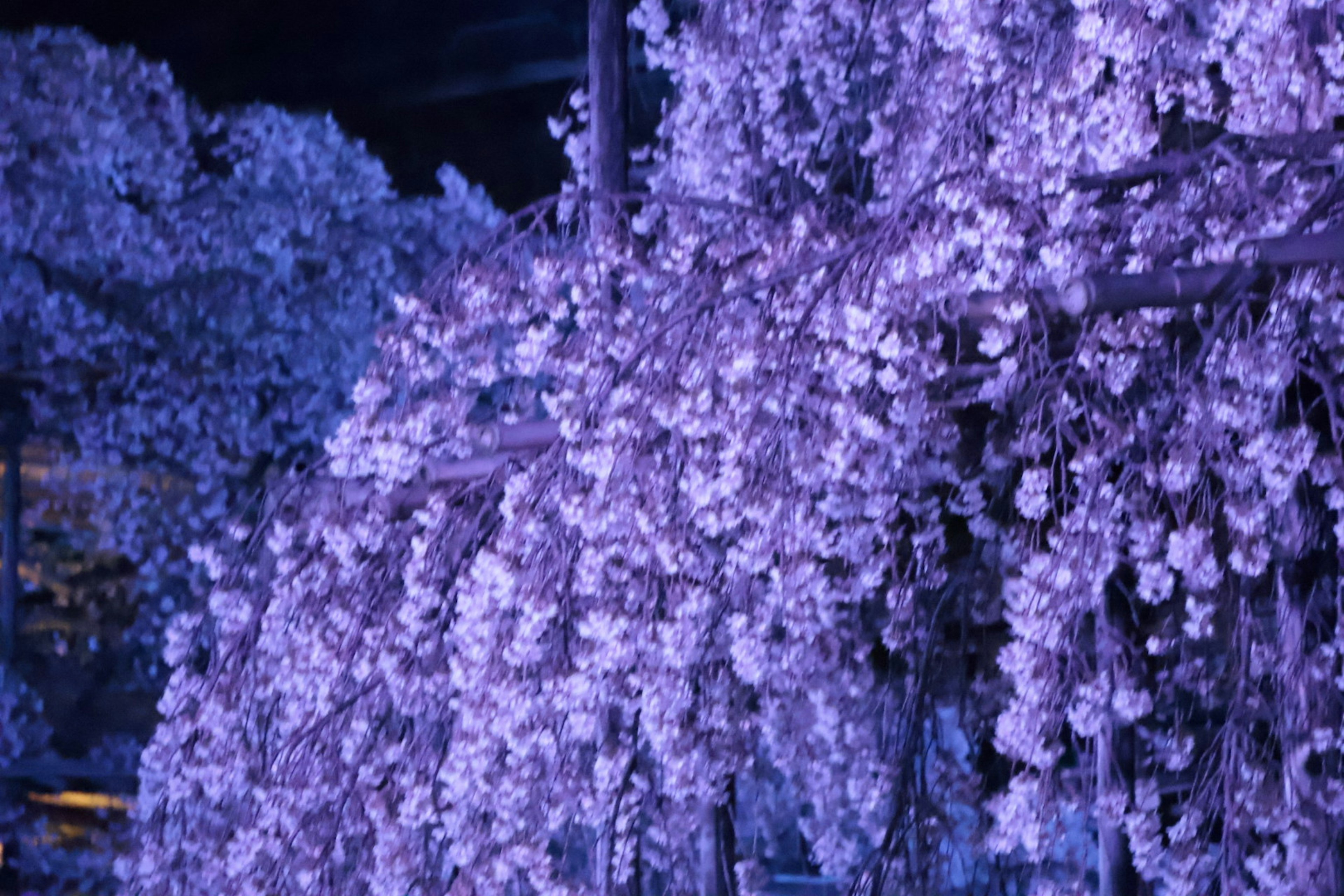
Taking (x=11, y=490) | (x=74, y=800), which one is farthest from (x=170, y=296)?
(x=74, y=800)

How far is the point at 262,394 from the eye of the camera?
7582 millimetres

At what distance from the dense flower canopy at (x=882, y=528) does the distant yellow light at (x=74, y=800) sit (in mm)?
4625

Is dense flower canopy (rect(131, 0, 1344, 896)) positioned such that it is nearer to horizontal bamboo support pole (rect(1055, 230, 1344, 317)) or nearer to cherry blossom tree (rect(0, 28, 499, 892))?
horizontal bamboo support pole (rect(1055, 230, 1344, 317))

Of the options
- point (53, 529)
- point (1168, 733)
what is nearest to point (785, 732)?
point (1168, 733)

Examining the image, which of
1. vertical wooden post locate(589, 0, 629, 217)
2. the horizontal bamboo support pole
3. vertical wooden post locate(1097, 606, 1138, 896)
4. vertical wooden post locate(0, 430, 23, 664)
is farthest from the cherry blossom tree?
the horizontal bamboo support pole

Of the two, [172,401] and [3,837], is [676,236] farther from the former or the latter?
[3,837]

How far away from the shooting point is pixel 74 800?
24.2 feet

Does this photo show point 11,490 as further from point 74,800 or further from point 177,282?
point 74,800

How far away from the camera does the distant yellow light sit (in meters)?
7.32

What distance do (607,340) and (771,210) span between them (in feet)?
3.79

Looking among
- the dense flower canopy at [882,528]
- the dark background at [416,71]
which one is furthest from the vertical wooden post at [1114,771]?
the dark background at [416,71]

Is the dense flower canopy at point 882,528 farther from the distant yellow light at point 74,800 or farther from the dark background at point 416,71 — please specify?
the distant yellow light at point 74,800

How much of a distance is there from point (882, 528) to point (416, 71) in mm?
6275

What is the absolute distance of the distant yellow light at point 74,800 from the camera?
732cm
